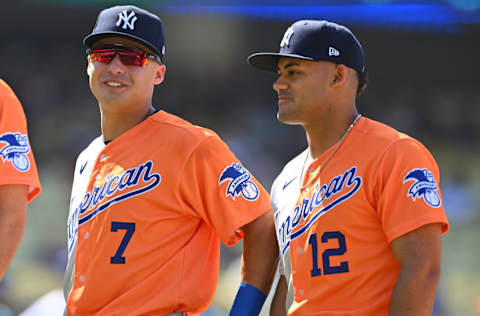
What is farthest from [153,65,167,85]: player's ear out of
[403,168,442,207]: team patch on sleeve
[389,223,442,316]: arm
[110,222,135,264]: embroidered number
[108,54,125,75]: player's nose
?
Result: [389,223,442,316]: arm

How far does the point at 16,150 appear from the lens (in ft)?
10.1

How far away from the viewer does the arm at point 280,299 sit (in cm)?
316

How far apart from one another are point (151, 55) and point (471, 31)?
1063 cm

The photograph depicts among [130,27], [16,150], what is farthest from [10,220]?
[130,27]

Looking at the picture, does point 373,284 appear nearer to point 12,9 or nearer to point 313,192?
point 313,192

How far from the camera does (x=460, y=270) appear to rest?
35.5 feet

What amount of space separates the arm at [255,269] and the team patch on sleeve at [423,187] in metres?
0.71

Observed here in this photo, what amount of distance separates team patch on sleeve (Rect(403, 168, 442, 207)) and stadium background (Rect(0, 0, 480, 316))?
868cm

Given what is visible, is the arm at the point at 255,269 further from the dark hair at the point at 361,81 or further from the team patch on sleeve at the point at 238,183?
the dark hair at the point at 361,81

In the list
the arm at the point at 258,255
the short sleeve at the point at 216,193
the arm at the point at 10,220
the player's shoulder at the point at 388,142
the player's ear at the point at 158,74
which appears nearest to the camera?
the player's shoulder at the point at 388,142

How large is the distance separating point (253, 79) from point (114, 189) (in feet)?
36.3

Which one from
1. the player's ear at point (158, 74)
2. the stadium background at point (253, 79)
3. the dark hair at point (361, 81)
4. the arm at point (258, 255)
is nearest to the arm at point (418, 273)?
the arm at point (258, 255)

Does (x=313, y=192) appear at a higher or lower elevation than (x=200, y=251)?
higher

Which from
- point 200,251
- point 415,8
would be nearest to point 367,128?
point 200,251
